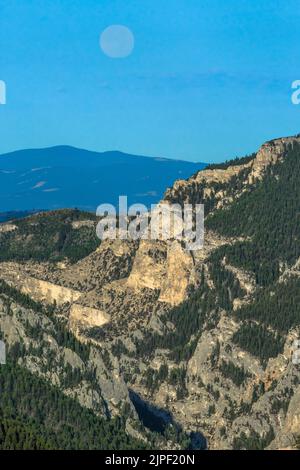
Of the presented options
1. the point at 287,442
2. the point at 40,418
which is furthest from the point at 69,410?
the point at 287,442
